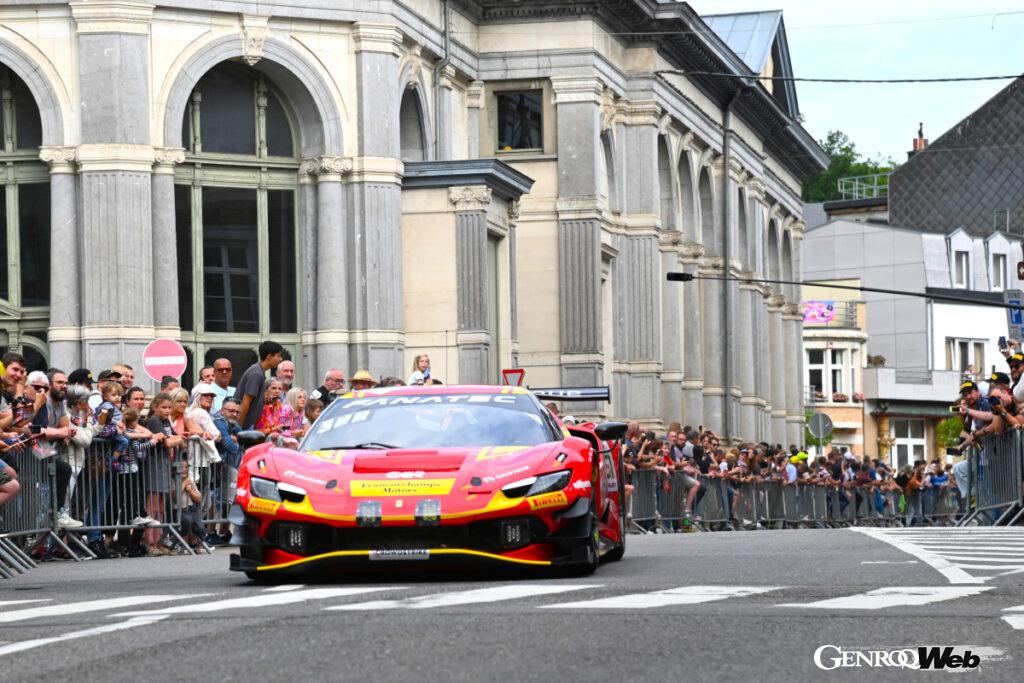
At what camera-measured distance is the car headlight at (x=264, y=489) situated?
15195mm

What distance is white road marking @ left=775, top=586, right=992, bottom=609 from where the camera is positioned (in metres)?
12.1

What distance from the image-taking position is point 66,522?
21500mm

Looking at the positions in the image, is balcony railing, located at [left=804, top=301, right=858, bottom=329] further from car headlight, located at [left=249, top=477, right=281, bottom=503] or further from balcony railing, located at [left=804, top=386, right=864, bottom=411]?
car headlight, located at [left=249, top=477, right=281, bottom=503]

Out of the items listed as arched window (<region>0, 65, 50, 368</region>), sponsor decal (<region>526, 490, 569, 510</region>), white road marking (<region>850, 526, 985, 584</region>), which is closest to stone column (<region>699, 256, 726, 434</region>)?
arched window (<region>0, 65, 50, 368</region>)

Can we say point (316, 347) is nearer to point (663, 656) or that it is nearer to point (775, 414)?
point (663, 656)

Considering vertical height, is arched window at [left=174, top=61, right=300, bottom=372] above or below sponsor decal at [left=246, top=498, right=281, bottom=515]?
above

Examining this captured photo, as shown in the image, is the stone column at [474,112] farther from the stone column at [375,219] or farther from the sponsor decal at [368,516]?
the sponsor decal at [368,516]

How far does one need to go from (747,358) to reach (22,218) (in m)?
32.3

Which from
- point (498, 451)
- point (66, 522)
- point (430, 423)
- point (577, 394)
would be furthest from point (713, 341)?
point (498, 451)

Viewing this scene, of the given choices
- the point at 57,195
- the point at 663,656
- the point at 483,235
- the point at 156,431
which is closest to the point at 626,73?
the point at 483,235

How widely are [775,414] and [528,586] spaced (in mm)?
64077

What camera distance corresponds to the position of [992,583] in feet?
46.6

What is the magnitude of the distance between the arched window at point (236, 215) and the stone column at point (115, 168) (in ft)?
5.07

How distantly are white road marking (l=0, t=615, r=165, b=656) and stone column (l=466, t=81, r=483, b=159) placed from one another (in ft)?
124
